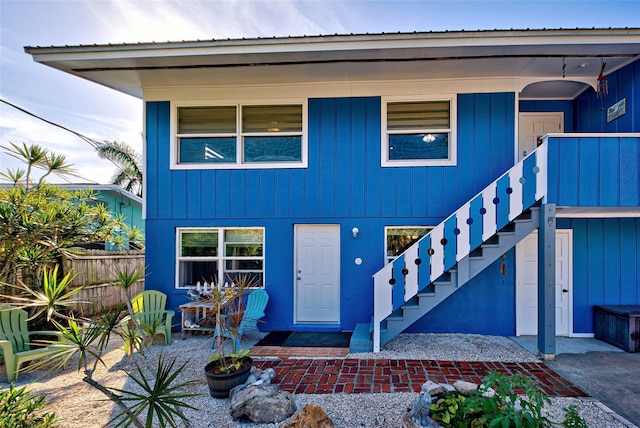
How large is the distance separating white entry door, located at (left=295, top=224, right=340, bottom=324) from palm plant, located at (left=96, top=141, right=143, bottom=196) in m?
14.1

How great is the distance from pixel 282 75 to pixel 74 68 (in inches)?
138

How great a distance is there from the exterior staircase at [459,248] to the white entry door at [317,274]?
126cm

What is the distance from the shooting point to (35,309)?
16.5 ft

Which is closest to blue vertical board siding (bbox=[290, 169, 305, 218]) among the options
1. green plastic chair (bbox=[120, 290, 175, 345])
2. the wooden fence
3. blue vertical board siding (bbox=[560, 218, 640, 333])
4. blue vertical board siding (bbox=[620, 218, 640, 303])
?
green plastic chair (bbox=[120, 290, 175, 345])

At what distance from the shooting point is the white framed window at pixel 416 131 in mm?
5977

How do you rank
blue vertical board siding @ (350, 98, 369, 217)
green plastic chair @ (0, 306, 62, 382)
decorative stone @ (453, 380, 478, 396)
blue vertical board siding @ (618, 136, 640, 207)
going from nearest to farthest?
decorative stone @ (453, 380, 478, 396) < green plastic chair @ (0, 306, 62, 382) < blue vertical board siding @ (618, 136, 640, 207) < blue vertical board siding @ (350, 98, 369, 217)

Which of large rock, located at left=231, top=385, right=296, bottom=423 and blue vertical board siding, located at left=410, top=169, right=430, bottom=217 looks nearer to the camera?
large rock, located at left=231, top=385, right=296, bottom=423

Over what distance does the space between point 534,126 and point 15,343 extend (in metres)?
9.33

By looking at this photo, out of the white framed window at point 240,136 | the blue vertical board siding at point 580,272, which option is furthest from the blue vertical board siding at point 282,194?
the blue vertical board siding at point 580,272

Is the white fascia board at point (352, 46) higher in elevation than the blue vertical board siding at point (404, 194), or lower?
higher

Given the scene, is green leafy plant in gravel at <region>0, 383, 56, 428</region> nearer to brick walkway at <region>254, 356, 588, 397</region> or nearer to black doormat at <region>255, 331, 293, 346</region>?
brick walkway at <region>254, 356, 588, 397</region>

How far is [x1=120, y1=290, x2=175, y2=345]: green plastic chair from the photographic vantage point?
5.46 m

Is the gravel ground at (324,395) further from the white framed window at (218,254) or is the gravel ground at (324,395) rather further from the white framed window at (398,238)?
the white framed window at (398,238)

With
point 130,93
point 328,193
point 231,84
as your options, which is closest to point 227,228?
point 328,193
